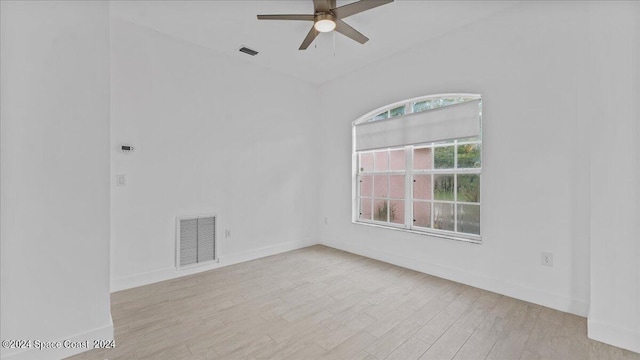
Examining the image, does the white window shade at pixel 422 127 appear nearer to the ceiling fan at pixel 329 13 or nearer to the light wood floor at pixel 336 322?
the ceiling fan at pixel 329 13

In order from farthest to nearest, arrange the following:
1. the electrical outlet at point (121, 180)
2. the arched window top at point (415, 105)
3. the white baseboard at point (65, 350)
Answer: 1. the arched window top at point (415, 105)
2. the electrical outlet at point (121, 180)
3. the white baseboard at point (65, 350)

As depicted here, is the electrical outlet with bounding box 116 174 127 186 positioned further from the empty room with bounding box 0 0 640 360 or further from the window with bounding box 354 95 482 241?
the window with bounding box 354 95 482 241

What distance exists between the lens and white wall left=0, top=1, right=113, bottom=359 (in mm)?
1716

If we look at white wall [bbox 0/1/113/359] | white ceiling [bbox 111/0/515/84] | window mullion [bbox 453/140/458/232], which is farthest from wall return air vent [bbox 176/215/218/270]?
window mullion [bbox 453/140/458/232]

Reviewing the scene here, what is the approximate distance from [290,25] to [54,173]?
2.61m

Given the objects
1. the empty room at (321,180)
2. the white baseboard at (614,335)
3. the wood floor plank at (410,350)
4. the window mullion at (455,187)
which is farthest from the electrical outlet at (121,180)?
the white baseboard at (614,335)

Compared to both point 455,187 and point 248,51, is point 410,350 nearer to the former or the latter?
point 455,187

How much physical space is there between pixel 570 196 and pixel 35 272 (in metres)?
4.27

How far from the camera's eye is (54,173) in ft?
6.06

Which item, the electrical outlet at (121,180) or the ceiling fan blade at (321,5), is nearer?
the ceiling fan blade at (321,5)

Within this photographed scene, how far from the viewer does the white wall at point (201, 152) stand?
3033 mm

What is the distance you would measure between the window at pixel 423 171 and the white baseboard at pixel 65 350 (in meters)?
3.34

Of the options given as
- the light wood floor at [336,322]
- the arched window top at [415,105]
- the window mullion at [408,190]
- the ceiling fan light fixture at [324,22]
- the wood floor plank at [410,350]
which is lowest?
the wood floor plank at [410,350]

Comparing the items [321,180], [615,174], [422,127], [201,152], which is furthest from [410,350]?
[321,180]
